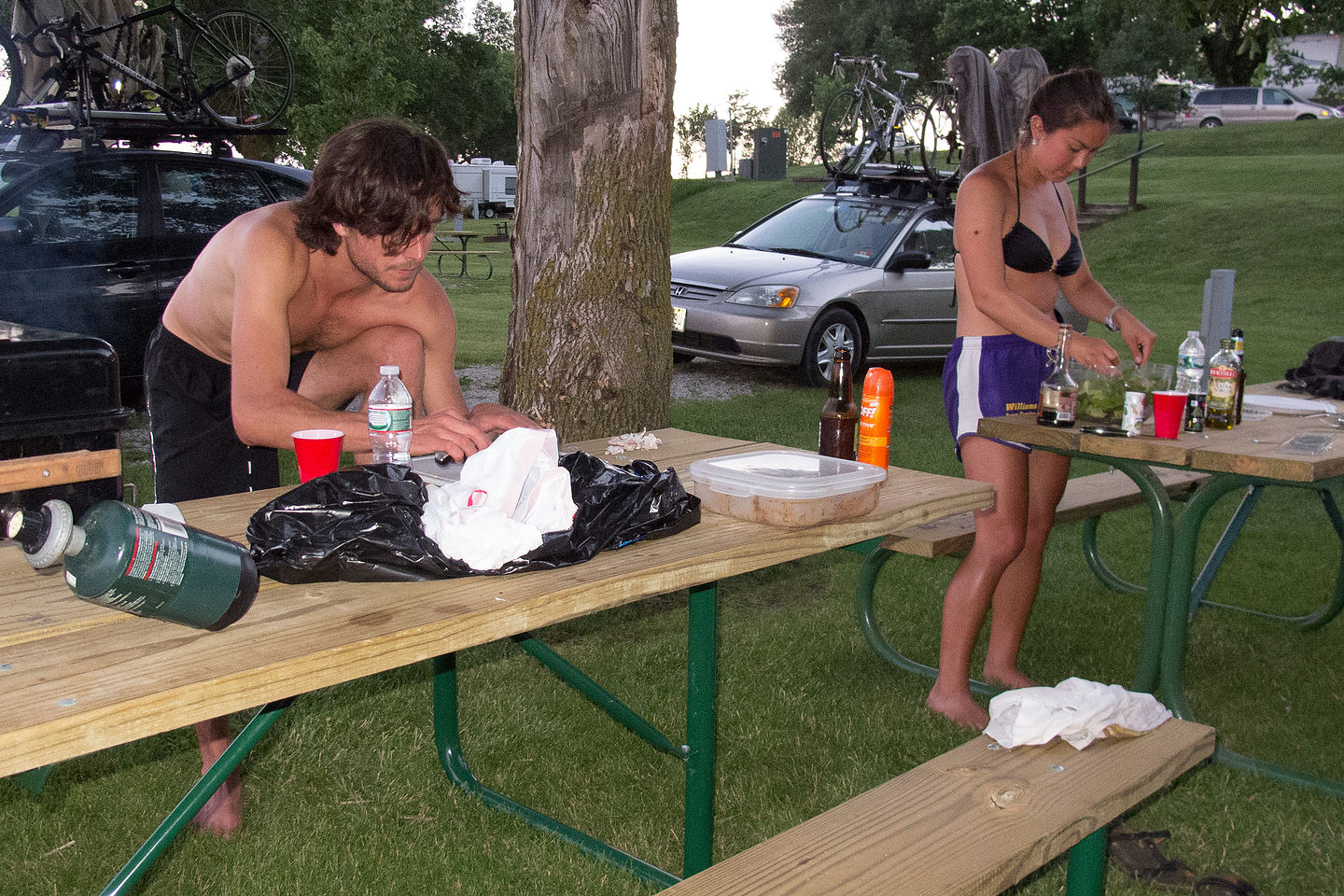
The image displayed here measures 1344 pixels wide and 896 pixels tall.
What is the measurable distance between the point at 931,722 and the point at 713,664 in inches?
54.7

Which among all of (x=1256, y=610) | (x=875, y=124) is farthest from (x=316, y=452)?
(x=875, y=124)

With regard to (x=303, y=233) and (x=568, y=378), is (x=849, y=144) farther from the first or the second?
(x=303, y=233)

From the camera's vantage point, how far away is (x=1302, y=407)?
12.8ft

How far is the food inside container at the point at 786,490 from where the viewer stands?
7.29 ft

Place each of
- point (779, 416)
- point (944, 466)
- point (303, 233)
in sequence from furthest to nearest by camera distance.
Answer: point (779, 416) → point (944, 466) → point (303, 233)

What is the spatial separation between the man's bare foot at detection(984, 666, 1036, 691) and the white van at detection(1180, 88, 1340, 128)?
40932mm

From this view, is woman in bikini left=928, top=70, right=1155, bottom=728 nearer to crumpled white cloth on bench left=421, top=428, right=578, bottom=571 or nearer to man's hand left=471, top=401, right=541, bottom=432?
man's hand left=471, top=401, right=541, bottom=432

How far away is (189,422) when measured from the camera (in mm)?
3188

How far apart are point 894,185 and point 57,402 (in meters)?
8.66

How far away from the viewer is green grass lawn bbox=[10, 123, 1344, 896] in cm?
292

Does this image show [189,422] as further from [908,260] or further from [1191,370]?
[908,260]

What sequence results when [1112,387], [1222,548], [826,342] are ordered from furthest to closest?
[826,342] < [1222,548] < [1112,387]

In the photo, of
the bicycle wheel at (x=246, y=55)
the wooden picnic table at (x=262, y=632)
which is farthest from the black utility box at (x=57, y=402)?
the bicycle wheel at (x=246, y=55)

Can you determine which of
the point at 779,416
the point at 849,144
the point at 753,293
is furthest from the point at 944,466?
the point at 849,144
